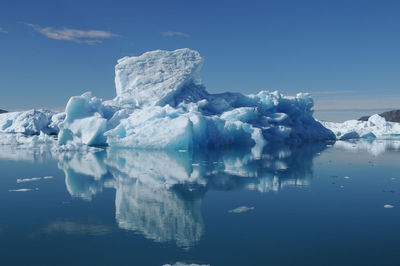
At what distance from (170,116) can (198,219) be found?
15.1 meters

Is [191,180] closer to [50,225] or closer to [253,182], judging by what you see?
[253,182]

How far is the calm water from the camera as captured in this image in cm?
403

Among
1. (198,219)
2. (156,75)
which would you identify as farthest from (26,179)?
(156,75)

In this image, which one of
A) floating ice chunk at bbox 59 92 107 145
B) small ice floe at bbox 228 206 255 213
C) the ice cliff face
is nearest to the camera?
small ice floe at bbox 228 206 255 213

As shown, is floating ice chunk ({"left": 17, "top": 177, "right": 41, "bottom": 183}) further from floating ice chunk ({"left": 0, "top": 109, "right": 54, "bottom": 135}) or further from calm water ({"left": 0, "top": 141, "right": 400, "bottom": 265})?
floating ice chunk ({"left": 0, "top": 109, "right": 54, "bottom": 135})

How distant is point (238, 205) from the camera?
21.1 feet

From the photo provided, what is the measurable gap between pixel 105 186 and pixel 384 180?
23.8ft

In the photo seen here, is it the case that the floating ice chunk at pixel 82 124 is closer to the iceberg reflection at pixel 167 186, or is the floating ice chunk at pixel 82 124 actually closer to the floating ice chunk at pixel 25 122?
the iceberg reflection at pixel 167 186

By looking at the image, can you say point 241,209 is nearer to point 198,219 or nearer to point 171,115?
point 198,219

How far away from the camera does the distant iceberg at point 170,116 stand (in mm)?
19234

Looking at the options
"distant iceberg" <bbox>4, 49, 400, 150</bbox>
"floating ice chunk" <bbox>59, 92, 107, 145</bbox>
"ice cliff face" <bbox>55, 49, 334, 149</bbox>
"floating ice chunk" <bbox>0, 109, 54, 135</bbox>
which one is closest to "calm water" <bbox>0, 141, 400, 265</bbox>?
"ice cliff face" <bbox>55, 49, 334, 149</bbox>

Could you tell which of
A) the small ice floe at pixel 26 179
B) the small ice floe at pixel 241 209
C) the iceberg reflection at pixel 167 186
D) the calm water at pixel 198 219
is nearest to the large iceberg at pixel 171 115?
the iceberg reflection at pixel 167 186

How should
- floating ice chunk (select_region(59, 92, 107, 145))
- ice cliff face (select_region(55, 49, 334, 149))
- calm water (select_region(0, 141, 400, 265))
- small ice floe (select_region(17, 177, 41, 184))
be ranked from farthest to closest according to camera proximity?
floating ice chunk (select_region(59, 92, 107, 145)) → ice cliff face (select_region(55, 49, 334, 149)) → small ice floe (select_region(17, 177, 41, 184)) → calm water (select_region(0, 141, 400, 265))

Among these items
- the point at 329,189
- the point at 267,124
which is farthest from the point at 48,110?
the point at 329,189
